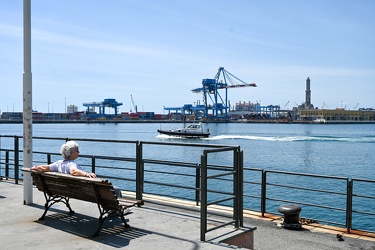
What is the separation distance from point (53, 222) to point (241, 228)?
2.70m

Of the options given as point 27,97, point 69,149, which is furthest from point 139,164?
point 27,97

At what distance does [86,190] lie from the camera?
5.53 metres

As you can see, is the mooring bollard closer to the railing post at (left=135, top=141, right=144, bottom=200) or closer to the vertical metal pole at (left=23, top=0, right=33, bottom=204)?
the railing post at (left=135, top=141, right=144, bottom=200)

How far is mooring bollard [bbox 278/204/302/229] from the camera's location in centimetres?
711

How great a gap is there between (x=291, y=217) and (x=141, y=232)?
2828 mm

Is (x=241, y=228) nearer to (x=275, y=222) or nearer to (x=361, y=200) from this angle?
(x=275, y=222)

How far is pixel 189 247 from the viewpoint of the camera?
16.5 feet

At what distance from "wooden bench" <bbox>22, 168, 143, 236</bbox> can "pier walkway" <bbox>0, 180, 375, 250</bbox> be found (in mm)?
282

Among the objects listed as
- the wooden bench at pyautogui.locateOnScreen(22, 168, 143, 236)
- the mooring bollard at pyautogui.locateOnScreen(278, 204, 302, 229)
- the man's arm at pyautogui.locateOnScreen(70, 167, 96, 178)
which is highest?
the man's arm at pyautogui.locateOnScreen(70, 167, 96, 178)

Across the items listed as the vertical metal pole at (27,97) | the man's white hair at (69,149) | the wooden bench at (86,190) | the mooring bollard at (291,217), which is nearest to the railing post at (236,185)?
the wooden bench at (86,190)

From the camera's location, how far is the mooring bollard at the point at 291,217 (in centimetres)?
711

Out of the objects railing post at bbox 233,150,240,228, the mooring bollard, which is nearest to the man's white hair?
railing post at bbox 233,150,240,228

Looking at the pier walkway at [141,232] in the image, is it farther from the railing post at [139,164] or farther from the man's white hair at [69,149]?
the man's white hair at [69,149]

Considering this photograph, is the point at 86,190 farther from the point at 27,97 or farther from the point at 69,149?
the point at 27,97
